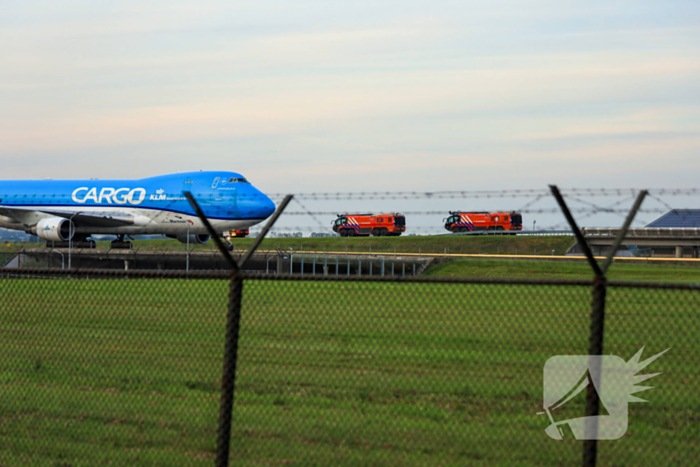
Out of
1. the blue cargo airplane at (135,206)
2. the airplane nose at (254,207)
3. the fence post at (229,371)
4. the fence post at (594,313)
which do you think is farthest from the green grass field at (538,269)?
the fence post at (229,371)

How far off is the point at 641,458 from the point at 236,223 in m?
35.9

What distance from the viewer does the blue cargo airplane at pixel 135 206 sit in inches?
1613

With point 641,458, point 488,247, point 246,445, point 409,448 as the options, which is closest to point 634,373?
point 641,458

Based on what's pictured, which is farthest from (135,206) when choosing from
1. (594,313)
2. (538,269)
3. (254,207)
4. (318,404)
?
(594,313)

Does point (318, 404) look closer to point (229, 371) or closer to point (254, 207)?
point (229, 371)

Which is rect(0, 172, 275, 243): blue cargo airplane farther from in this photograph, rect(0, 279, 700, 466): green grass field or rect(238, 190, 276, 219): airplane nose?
rect(0, 279, 700, 466): green grass field

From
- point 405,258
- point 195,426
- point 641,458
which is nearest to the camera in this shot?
point 641,458

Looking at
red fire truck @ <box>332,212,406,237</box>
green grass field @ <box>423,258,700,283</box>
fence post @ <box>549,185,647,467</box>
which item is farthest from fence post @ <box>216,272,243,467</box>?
red fire truck @ <box>332,212,406,237</box>

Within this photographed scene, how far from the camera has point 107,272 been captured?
6.70 metres

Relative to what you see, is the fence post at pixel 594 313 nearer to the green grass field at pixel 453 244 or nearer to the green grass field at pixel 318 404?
the green grass field at pixel 318 404

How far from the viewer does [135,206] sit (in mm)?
42625

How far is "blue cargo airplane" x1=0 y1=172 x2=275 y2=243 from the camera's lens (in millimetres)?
40969

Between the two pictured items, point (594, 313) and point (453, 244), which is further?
point (453, 244)

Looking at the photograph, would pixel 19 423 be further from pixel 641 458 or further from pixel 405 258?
pixel 405 258
